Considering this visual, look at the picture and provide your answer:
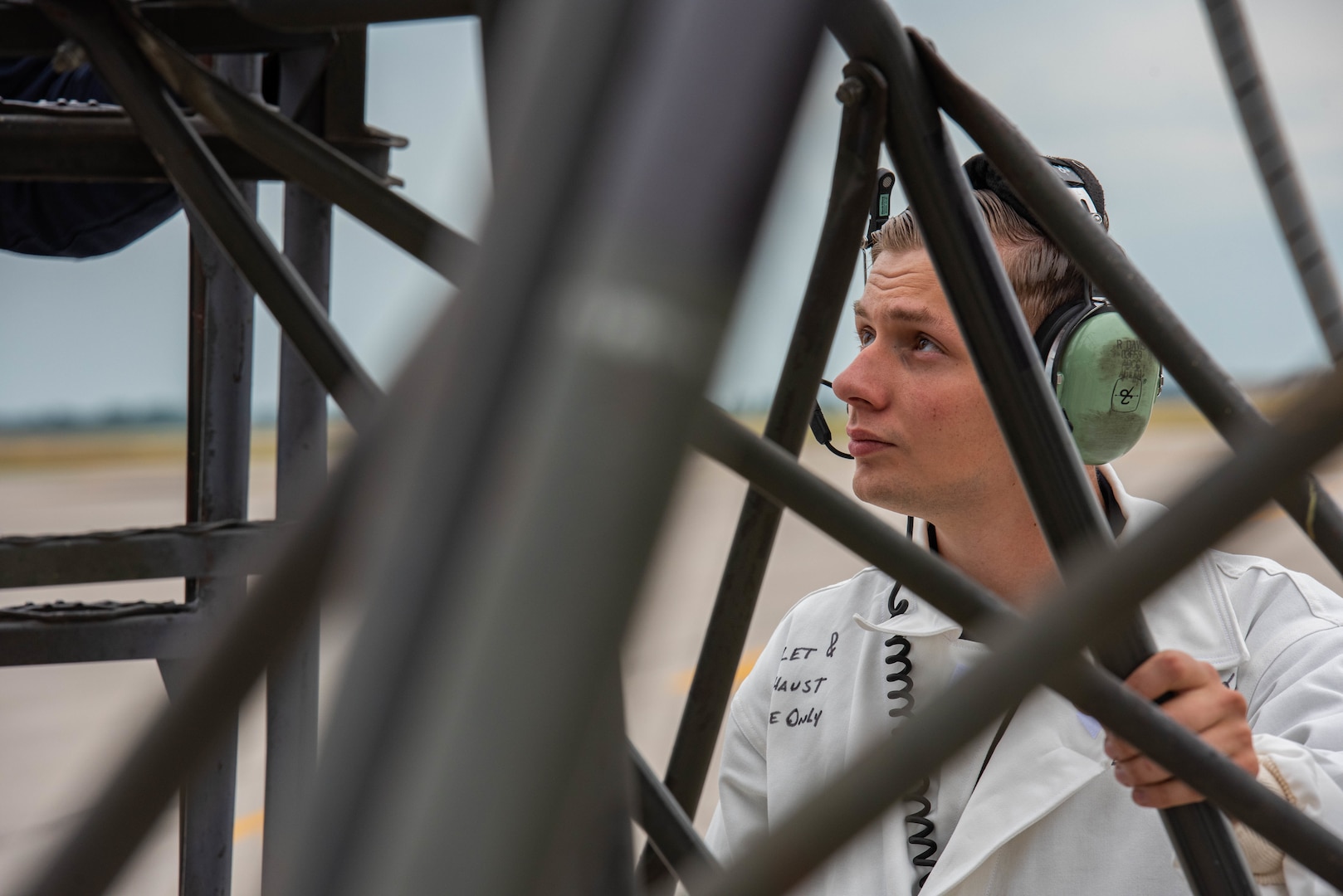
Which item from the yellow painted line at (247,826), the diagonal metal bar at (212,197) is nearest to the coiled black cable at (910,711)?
the diagonal metal bar at (212,197)

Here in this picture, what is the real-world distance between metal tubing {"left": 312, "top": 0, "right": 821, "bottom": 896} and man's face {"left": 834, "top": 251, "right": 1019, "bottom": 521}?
3.00 ft

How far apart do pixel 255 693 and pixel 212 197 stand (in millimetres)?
681

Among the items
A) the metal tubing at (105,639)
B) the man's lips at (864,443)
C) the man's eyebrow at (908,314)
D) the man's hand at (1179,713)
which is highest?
the metal tubing at (105,639)

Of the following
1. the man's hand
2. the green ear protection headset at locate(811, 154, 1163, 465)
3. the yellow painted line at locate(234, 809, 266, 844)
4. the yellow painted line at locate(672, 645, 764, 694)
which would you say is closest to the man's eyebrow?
the green ear protection headset at locate(811, 154, 1163, 465)

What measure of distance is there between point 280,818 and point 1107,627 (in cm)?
119

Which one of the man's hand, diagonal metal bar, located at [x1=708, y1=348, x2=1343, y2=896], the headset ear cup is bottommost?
diagonal metal bar, located at [x1=708, y1=348, x2=1343, y2=896]

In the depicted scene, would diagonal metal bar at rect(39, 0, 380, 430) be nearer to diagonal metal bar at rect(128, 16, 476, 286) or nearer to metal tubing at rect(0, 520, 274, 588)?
diagonal metal bar at rect(128, 16, 476, 286)

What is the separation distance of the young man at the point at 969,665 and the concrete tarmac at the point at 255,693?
0.12 meters

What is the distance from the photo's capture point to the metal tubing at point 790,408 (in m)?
0.77

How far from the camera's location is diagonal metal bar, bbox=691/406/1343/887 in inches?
26.1

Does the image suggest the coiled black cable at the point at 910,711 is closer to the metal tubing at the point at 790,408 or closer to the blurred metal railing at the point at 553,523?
the metal tubing at the point at 790,408

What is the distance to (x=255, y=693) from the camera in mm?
385

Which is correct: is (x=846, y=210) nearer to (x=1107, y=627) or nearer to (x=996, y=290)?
(x=996, y=290)

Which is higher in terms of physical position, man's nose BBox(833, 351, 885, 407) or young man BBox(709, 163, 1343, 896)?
man's nose BBox(833, 351, 885, 407)
